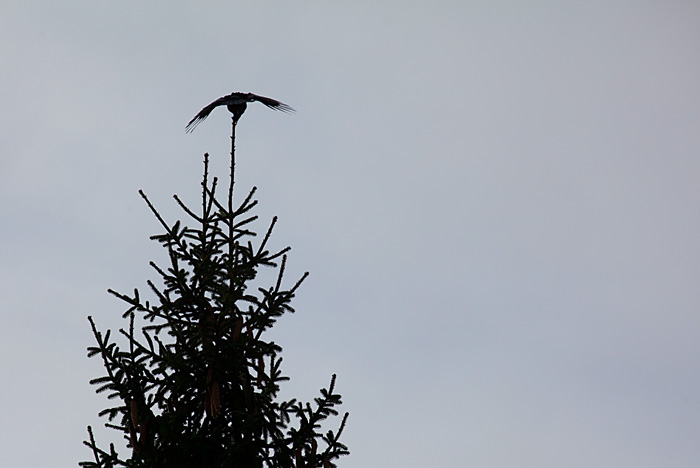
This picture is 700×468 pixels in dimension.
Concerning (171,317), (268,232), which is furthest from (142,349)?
(268,232)

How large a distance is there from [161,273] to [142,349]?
2.36ft

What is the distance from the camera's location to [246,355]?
7.54 meters

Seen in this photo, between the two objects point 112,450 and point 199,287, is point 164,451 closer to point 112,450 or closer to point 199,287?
point 112,450

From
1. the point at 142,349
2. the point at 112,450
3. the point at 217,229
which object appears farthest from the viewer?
the point at 217,229

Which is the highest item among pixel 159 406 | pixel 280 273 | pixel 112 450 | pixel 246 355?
pixel 280 273

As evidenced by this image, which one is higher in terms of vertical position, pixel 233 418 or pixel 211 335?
pixel 211 335

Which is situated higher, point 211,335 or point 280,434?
point 211,335

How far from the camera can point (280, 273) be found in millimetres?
7543

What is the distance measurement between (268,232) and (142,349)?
60.8 inches

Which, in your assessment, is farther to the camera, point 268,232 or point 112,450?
point 268,232

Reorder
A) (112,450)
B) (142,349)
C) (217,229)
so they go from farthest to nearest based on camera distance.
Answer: (217,229), (142,349), (112,450)

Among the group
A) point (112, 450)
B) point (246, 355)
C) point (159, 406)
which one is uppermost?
point (246, 355)

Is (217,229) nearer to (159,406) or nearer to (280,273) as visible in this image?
(280,273)

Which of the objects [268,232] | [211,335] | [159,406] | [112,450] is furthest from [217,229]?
[112,450]
